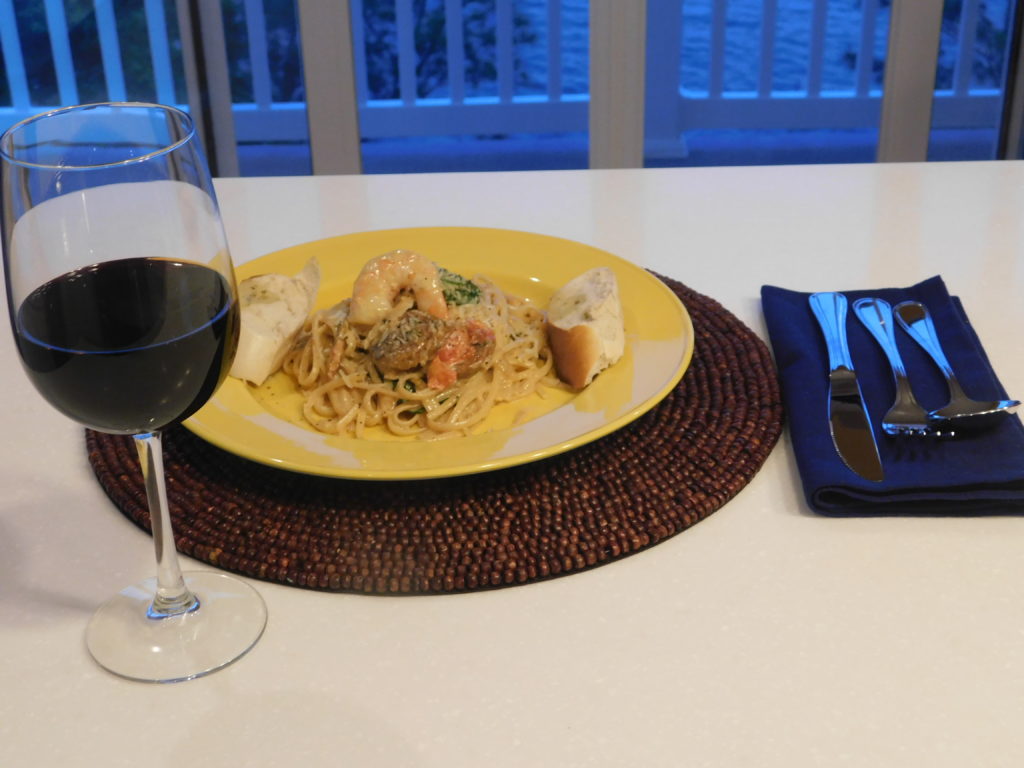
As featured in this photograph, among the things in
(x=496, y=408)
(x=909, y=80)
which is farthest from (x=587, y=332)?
(x=909, y=80)

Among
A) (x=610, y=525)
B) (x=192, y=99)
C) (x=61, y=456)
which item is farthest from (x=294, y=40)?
(x=610, y=525)

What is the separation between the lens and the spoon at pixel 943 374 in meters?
1.08

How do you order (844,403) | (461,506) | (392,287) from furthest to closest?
1. (392,287)
2. (844,403)
3. (461,506)

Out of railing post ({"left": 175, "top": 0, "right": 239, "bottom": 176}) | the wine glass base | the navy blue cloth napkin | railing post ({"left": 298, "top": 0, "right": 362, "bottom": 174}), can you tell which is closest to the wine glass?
the wine glass base

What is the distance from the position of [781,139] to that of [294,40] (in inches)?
96.0

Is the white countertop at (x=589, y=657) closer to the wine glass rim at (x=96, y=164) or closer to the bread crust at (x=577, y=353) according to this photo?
the bread crust at (x=577, y=353)

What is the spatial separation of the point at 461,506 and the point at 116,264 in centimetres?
41

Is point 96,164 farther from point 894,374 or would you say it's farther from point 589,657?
point 894,374

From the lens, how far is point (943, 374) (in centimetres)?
119

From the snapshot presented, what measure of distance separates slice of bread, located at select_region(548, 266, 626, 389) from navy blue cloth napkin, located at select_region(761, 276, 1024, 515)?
200 mm

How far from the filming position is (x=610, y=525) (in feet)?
3.25

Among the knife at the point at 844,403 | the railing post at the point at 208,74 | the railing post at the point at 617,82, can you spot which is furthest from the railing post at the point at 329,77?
the knife at the point at 844,403

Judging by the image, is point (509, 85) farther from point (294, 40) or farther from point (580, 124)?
point (294, 40)

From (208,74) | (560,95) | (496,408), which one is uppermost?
(208,74)
